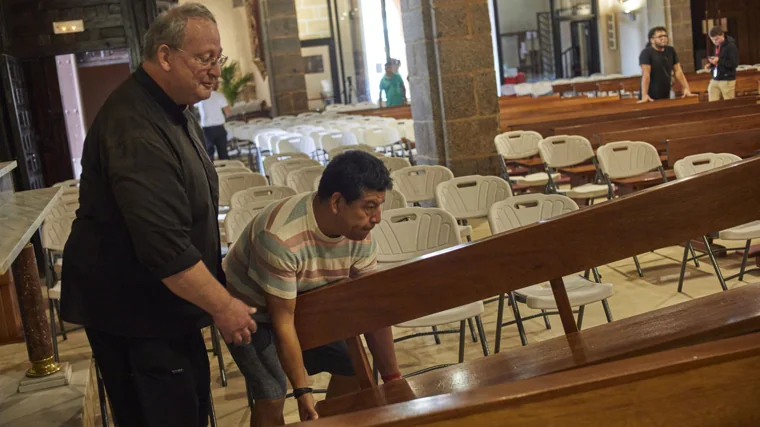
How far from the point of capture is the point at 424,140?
370 inches

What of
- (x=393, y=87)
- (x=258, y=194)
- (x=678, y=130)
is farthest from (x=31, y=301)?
(x=393, y=87)

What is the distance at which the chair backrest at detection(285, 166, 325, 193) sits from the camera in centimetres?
712

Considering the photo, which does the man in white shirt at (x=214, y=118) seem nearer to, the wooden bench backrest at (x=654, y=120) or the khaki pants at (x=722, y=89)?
the wooden bench backrest at (x=654, y=120)

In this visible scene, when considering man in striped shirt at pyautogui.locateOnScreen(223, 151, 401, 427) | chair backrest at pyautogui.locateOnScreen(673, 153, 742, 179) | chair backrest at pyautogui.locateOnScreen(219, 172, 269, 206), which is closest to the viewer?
man in striped shirt at pyautogui.locateOnScreen(223, 151, 401, 427)

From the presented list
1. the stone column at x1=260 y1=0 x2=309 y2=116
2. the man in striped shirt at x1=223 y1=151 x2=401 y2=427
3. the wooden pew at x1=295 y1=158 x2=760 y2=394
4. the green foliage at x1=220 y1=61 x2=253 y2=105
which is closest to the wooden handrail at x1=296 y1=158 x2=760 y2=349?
the wooden pew at x1=295 y1=158 x2=760 y2=394

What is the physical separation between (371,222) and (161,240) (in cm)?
59

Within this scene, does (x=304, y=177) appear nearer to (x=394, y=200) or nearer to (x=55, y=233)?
(x=394, y=200)

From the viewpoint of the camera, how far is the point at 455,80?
8.94 meters

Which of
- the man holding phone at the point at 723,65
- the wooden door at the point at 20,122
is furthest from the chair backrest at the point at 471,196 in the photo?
the man holding phone at the point at 723,65

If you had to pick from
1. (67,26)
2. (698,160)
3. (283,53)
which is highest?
(67,26)

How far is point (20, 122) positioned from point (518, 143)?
524 centimetres

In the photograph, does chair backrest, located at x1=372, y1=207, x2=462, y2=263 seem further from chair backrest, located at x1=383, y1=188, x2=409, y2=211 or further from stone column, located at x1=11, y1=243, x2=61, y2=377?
stone column, located at x1=11, y1=243, x2=61, y2=377

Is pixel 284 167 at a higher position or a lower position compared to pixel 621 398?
lower

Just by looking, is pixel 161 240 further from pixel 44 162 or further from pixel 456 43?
pixel 44 162
